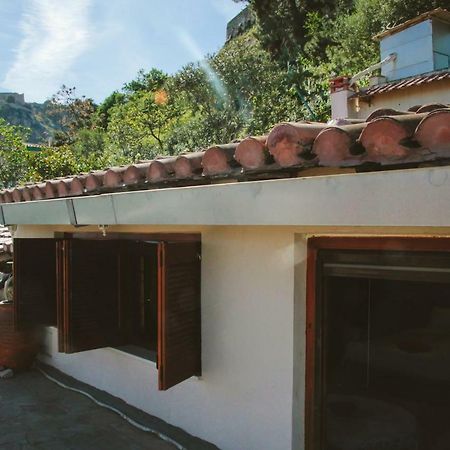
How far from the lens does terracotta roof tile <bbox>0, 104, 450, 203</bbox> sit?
6.39 ft

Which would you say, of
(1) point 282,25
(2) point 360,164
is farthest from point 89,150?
(2) point 360,164

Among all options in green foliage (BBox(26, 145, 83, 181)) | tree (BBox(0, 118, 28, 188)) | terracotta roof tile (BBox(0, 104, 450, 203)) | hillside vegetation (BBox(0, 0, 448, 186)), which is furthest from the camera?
hillside vegetation (BBox(0, 0, 448, 186))

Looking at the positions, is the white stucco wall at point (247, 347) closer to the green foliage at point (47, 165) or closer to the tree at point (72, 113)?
the green foliage at point (47, 165)

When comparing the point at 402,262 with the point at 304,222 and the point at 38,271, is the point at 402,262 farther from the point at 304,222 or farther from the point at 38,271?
the point at 38,271

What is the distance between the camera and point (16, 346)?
20.8 ft

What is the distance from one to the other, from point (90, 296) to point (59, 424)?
4.15ft

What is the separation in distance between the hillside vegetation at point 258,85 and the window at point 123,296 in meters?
13.7

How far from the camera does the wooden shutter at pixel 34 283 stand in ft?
19.0

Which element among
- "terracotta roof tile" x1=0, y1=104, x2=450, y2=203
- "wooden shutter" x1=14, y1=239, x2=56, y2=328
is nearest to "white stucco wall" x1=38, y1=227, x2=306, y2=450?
"terracotta roof tile" x1=0, y1=104, x2=450, y2=203

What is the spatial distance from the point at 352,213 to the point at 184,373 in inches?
93.3

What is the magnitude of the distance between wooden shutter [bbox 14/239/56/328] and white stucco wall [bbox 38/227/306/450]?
228 cm

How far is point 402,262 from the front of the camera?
285 centimetres

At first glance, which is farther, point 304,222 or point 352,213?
point 304,222

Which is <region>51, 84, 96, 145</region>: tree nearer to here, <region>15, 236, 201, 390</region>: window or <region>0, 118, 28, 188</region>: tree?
<region>0, 118, 28, 188</region>: tree
